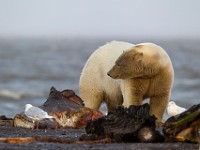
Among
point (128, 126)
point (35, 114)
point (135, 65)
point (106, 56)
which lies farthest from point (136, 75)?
point (128, 126)

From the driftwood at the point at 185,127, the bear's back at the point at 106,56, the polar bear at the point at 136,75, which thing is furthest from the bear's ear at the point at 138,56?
the driftwood at the point at 185,127

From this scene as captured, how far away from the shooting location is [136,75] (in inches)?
459

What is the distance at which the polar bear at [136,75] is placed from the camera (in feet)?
37.7

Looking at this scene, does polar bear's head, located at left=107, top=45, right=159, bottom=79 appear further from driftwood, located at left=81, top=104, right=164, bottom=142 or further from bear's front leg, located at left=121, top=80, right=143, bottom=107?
driftwood, located at left=81, top=104, right=164, bottom=142

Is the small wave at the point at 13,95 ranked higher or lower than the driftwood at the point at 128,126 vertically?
higher

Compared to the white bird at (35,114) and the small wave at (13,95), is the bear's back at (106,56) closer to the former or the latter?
the white bird at (35,114)

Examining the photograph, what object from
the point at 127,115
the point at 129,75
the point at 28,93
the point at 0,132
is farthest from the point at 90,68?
the point at 28,93

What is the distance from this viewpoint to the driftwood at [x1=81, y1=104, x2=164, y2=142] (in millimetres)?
8422

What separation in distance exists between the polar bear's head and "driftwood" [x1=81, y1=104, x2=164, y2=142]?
2.71 meters

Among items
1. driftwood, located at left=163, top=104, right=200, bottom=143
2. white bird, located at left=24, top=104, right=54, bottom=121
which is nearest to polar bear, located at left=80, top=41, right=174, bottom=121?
white bird, located at left=24, top=104, right=54, bottom=121

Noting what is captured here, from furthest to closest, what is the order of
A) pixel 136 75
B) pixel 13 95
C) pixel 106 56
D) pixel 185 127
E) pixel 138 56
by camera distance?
pixel 13 95 → pixel 106 56 → pixel 136 75 → pixel 138 56 → pixel 185 127

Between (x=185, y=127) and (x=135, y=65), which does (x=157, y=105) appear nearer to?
(x=135, y=65)

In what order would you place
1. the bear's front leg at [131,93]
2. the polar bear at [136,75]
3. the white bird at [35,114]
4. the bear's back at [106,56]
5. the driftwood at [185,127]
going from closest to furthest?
the driftwood at [185,127] → the white bird at [35,114] → the polar bear at [136,75] → the bear's front leg at [131,93] → the bear's back at [106,56]

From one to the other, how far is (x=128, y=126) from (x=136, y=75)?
124 inches
